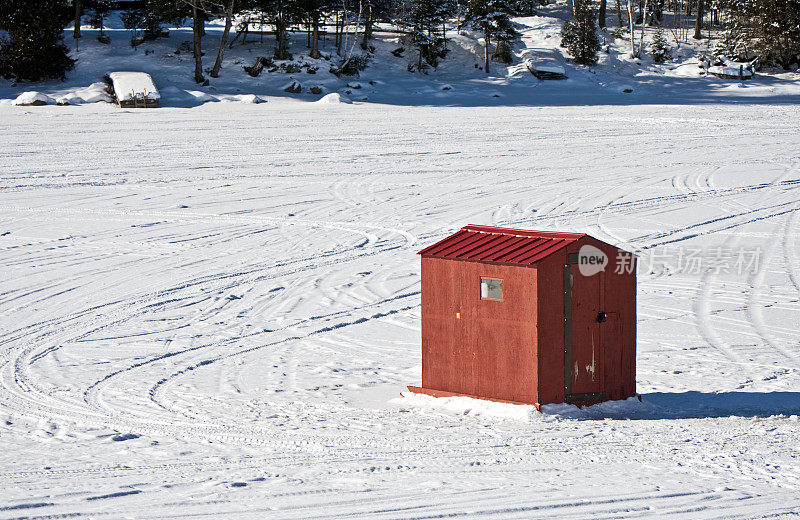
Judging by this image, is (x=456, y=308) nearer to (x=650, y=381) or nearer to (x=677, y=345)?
(x=650, y=381)

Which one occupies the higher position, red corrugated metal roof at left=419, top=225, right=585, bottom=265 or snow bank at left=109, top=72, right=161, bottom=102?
snow bank at left=109, top=72, right=161, bottom=102

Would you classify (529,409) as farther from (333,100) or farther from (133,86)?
(133,86)

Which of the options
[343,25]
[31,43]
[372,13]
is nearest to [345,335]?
[31,43]

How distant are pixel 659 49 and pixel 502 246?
44873 mm

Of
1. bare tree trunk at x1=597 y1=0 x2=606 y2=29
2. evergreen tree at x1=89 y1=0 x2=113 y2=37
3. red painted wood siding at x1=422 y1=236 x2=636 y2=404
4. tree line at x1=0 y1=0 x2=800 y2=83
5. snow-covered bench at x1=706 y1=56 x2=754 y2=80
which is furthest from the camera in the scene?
bare tree trunk at x1=597 y1=0 x2=606 y2=29

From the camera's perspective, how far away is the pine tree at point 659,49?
49188 millimetres

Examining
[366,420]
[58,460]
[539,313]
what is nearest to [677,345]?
[539,313]

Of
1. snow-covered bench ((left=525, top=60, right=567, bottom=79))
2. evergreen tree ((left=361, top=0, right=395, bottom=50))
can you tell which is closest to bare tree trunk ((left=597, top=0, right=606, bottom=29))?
evergreen tree ((left=361, top=0, right=395, bottom=50))

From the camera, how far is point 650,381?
8.70 m

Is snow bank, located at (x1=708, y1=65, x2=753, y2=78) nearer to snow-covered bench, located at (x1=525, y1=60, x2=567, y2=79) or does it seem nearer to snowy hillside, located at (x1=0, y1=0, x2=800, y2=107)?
snowy hillside, located at (x1=0, y1=0, x2=800, y2=107)

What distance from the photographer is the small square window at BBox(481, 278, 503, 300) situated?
750cm

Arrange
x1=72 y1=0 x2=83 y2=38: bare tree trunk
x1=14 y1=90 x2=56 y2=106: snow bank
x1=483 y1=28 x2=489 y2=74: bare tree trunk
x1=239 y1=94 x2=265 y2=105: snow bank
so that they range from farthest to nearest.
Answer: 1. x1=483 y1=28 x2=489 y2=74: bare tree trunk
2. x1=72 y1=0 x2=83 y2=38: bare tree trunk
3. x1=239 y1=94 x2=265 y2=105: snow bank
4. x1=14 y1=90 x2=56 y2=106: snow bank

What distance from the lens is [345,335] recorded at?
33.5ft

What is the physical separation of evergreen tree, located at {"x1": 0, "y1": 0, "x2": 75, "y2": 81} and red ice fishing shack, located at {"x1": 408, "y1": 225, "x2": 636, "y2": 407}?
33119 mm
